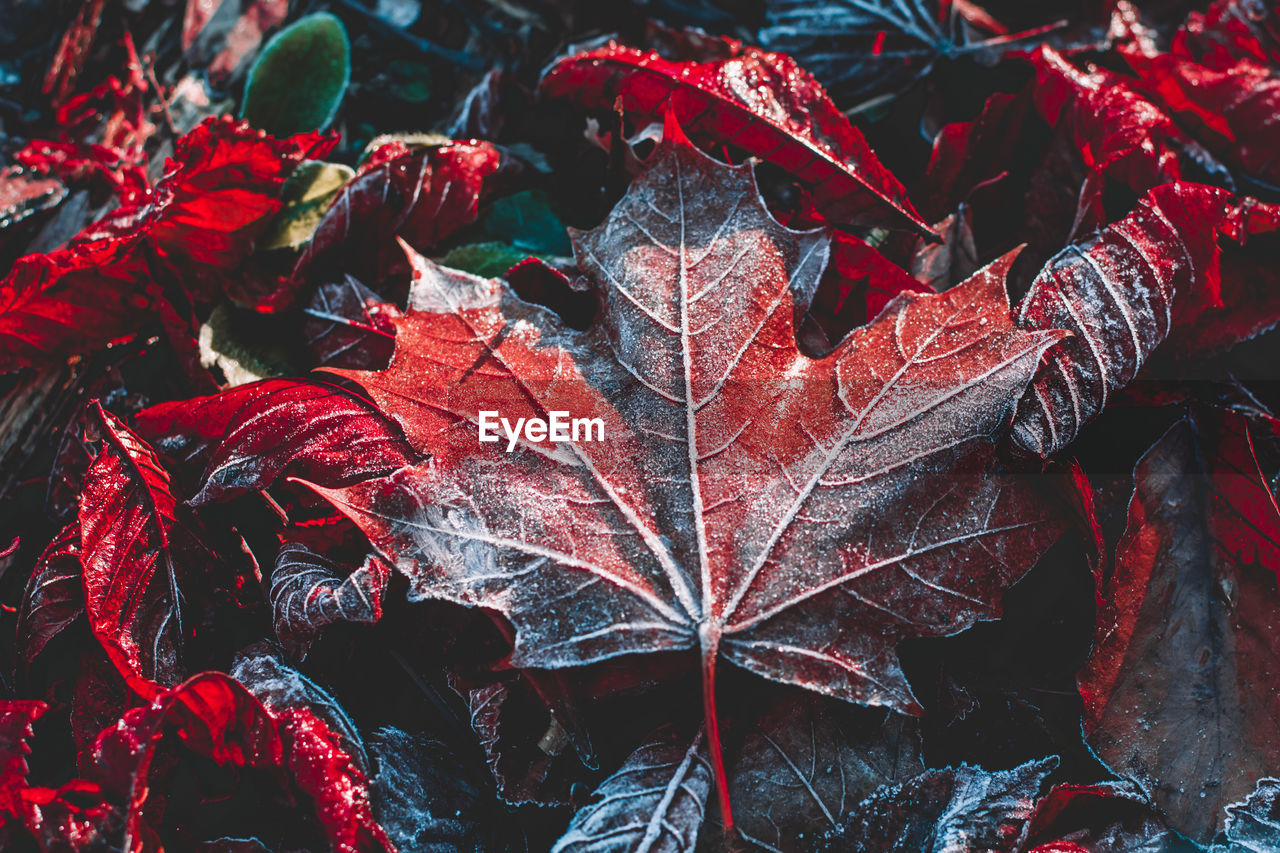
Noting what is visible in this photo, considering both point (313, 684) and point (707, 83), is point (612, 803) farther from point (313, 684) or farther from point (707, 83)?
point (707, 83)

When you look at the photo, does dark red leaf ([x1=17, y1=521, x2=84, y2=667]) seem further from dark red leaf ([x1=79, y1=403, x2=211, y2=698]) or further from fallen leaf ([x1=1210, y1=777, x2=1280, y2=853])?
fallen leaf ([x1=1210, y1=777, x2=1280, y2=853])

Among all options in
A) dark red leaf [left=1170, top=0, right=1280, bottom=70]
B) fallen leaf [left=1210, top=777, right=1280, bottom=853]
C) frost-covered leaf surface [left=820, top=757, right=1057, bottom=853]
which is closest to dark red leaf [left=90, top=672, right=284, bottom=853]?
frost-covered leaf surface [left=820, top=757, right=1057, bottom=853]

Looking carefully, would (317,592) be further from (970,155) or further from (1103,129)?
(1103,129)

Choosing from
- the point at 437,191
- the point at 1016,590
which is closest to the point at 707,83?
the point at 437,191

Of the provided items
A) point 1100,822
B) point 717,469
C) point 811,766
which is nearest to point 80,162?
point 717,469

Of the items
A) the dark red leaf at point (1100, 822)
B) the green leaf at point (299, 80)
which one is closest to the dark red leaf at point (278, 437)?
the green leaf at point (299, 80)

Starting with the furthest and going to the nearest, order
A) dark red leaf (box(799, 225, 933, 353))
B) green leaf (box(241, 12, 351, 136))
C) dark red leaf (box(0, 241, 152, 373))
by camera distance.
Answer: green leaf (box(241, 12, 351, 136))
dark red leaf (box(0, 241, 152, 373))
dark red leaf (box(799, 225, 933, 353))

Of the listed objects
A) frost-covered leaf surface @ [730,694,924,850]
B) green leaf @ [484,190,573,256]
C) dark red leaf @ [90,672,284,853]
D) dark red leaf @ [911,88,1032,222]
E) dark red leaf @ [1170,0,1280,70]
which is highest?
dark red leaf @ [1170,0,1280,70]
